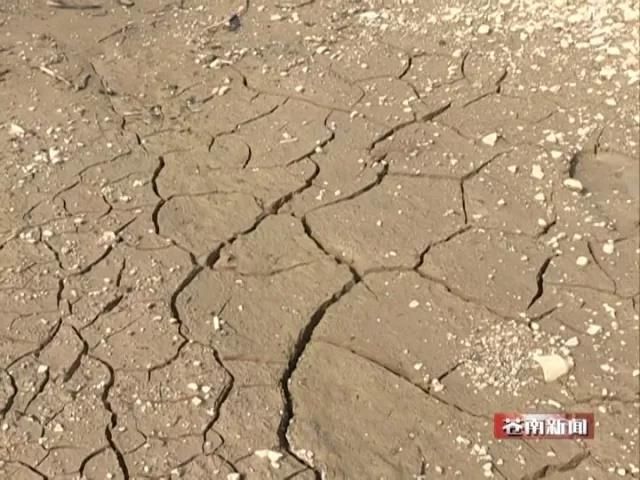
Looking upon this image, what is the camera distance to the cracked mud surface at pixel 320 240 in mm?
3150

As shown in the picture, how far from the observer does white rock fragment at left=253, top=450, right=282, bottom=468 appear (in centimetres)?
306

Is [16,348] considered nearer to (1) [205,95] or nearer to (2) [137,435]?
(2) [137,435]

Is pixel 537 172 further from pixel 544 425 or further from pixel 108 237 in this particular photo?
pixel 108 237

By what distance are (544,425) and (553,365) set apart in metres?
0.23

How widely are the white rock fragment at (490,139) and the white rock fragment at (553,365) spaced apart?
114cm

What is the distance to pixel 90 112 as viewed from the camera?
15.1 ft

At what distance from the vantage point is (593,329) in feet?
11.0

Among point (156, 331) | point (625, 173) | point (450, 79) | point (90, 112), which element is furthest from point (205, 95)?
point (625, 173)

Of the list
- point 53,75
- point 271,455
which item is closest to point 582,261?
point 271,455

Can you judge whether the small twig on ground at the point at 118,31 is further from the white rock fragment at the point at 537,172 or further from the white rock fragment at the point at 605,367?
the white rock fragment at the point at 605,367

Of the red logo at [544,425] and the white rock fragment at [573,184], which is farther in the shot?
the white rock fragment at [573,184]

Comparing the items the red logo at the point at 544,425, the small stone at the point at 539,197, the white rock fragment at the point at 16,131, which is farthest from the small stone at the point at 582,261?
the white rock fragment at the point at 16,131

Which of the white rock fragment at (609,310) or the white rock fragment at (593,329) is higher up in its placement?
the white rock fragment at (609,310)

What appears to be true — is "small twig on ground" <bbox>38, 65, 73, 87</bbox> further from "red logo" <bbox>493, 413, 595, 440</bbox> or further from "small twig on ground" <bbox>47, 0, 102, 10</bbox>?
"red logo" <bbox>493, 413, 595, 440</bbox>
